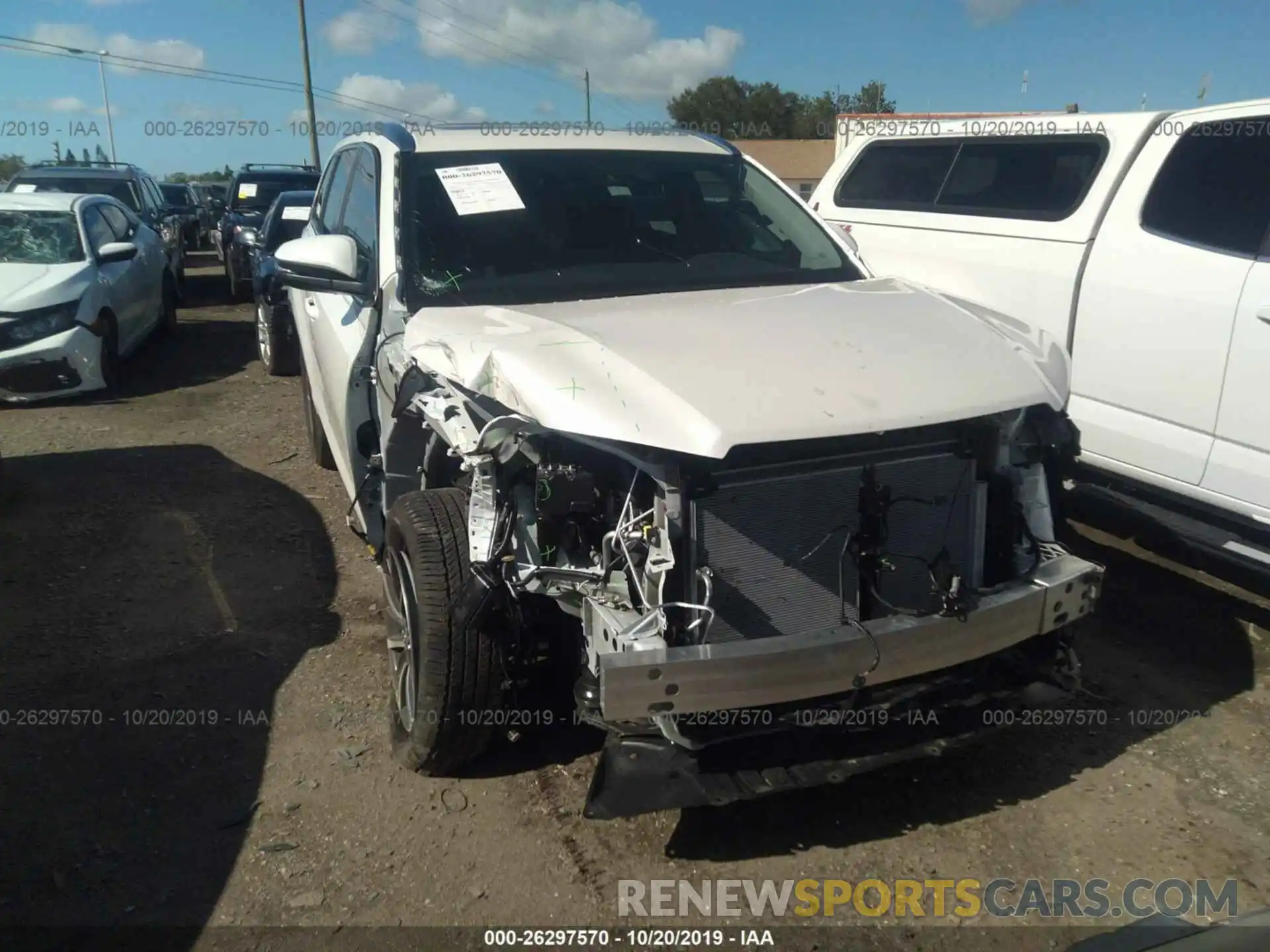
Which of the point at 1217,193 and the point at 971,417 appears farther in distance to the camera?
the point at 1217,193

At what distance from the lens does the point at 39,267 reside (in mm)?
8625

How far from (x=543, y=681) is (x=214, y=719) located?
4.54 ft

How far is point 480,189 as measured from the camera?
383 centimetres

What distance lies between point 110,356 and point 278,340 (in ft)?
4.66

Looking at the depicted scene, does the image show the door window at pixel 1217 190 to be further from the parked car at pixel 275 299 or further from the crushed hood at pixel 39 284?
the crushed hood at pixel 39 284

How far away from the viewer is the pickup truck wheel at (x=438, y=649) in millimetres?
2996

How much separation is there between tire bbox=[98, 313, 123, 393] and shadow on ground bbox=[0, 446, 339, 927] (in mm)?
2414

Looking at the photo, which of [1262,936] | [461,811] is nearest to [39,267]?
[461,811]

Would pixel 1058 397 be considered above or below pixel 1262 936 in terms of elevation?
above

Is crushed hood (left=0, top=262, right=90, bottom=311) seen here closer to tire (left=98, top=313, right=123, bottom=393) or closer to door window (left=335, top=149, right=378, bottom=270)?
tire (left=98, top=313, right=123, bottom=393)

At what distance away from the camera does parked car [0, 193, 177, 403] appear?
26.5 ft

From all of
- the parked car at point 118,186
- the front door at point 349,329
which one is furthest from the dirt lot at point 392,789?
the parked car at point 118,186

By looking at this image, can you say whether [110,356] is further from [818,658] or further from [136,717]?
[818,658]

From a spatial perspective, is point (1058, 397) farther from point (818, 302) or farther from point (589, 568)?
point (589, 568)
